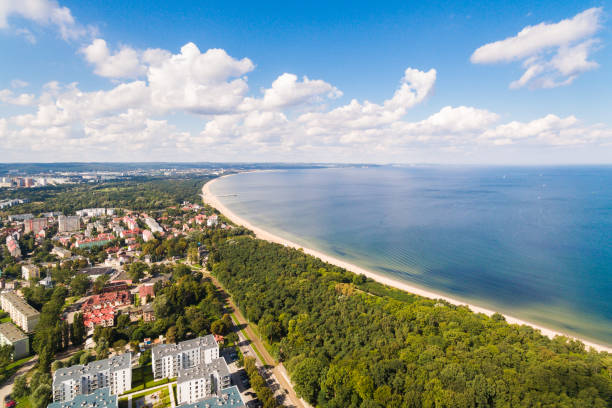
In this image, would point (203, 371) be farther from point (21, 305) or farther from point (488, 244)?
point (488, 244)

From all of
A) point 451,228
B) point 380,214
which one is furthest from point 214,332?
point 380,214

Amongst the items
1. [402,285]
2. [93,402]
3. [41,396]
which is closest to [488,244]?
[402,285]

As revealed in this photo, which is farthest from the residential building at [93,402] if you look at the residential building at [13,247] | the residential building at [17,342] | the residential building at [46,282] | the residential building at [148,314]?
the residential building at [13,247]

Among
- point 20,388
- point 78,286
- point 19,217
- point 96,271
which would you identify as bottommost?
Result: point 20,388

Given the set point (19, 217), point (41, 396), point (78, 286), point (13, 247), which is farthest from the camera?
point (19, 217)

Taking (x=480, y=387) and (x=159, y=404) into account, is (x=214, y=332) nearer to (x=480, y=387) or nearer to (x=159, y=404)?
(x=159, y=404)

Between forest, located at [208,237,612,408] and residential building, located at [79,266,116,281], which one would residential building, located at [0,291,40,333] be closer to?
residential building, located at [79,266,116,281]

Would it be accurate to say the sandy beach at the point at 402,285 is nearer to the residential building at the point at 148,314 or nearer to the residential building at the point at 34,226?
the residential building at the point at 148,314
